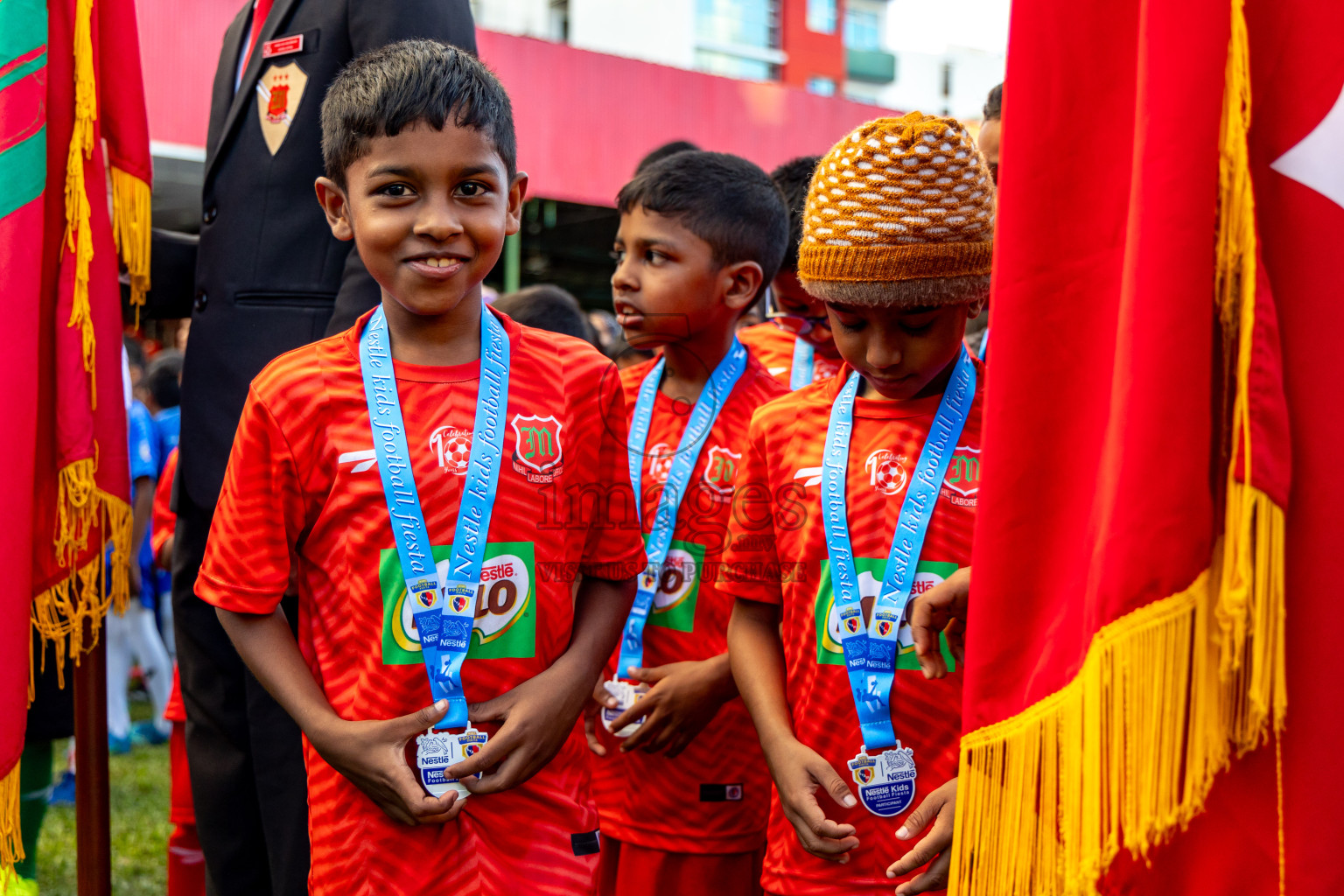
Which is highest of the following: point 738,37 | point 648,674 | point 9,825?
point 648,674

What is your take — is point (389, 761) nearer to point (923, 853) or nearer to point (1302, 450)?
point (923, 853)

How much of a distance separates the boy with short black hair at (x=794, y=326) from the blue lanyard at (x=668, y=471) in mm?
210

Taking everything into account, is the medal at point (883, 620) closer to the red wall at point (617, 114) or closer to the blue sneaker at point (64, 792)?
the blue sneaker at point (64, 792)

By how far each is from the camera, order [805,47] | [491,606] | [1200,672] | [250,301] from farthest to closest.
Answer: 1. [805,47]
2. [250,301]
3. [491,606]
4. [1200,672]

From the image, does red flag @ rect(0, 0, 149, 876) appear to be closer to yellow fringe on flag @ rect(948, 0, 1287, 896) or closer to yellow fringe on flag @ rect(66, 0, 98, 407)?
yellow fringe on flag @ rect(66, 0, 98, 407)

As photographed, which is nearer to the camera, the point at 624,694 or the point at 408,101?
the point at 408,101

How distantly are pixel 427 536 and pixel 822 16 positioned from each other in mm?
42439

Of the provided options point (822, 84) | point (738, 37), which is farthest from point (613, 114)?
point (822, 84)

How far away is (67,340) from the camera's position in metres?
2.56

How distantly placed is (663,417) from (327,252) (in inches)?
Answer: 36.7

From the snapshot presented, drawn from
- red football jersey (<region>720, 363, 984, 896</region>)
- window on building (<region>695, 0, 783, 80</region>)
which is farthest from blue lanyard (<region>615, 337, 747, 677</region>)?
window on building (<region>695, 0, 783, 80</region>)

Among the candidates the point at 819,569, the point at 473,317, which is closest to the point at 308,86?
the point at 473,317

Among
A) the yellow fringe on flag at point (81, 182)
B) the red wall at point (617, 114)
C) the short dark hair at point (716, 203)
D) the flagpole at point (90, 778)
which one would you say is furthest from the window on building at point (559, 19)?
the flagpole at point (90, 778)

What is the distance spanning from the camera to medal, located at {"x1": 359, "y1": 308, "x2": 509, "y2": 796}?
1.90m
